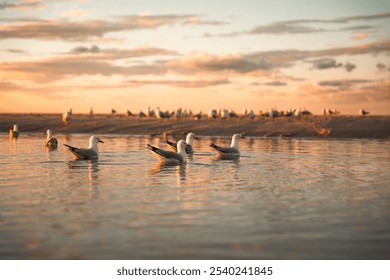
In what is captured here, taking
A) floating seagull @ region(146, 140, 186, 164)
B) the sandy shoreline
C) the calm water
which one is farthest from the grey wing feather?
the sandy shoreline

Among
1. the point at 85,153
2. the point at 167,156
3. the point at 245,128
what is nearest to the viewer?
the point at 167,156

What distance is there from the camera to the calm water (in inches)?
324

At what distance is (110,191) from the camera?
1344 centimetres

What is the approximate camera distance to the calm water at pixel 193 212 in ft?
27.0

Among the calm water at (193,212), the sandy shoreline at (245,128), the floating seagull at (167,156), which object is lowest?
the calm water at (193,212)

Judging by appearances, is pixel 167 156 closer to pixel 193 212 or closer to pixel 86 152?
pixel 86 152

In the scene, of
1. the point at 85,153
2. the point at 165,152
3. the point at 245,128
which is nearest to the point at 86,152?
the point at 85,153

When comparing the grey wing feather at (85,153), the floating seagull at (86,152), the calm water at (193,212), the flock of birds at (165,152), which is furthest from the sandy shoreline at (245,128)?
the calm water at (193,212)

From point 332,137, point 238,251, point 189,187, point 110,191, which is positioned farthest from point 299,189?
point 332,137

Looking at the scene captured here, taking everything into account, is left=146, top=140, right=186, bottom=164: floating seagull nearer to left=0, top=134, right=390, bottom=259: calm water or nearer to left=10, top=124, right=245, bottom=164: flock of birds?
left=10, top=124, right=245, bottom=164: flock of birds

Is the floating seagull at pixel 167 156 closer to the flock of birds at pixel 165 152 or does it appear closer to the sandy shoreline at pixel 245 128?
the flock of birds at pixel 165 152

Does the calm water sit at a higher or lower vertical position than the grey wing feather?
lower

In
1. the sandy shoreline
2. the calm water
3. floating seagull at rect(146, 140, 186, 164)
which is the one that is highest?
the sandy shoreline

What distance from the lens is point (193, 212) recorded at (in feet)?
35.4
